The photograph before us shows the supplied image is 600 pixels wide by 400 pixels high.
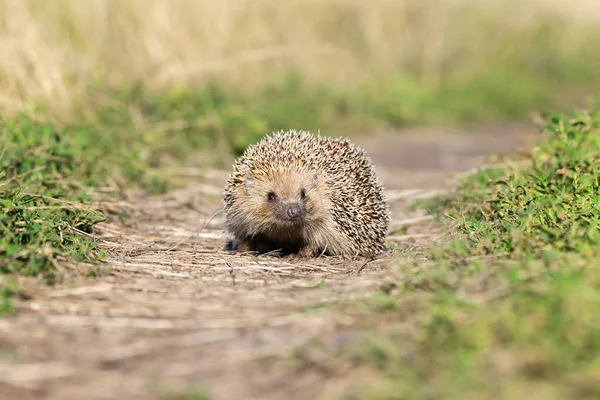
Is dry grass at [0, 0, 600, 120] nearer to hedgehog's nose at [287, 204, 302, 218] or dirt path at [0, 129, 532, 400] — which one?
dirt path at [0, 129, 532, 400]

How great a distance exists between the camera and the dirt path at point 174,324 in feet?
10.9

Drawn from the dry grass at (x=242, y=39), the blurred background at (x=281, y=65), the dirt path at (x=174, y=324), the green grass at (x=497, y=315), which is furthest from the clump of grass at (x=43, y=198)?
the green grass at (x=497, y=315)

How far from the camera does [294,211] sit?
582 cm

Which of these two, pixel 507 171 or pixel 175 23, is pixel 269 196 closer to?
pixel 507 171

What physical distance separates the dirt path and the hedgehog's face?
0.39 m

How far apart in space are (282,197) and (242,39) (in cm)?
594

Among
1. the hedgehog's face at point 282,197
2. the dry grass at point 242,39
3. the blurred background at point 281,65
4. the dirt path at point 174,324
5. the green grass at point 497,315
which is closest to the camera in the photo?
the green grass at point 497,315

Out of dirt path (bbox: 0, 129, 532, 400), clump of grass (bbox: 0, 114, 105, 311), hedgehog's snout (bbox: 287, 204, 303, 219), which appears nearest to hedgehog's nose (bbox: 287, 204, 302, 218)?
hedgehog's snout (bbox: 287, 204, 303, 219)

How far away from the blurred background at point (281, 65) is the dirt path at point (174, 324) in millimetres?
2912

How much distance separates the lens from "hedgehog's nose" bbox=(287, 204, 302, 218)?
5816mm

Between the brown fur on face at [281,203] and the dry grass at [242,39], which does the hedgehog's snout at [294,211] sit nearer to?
the brown fur on face at [281,203]

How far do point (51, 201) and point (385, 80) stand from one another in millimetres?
8994

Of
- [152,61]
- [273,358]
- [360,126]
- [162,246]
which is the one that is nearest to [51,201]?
[162,246]

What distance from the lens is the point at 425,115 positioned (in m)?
13.3
